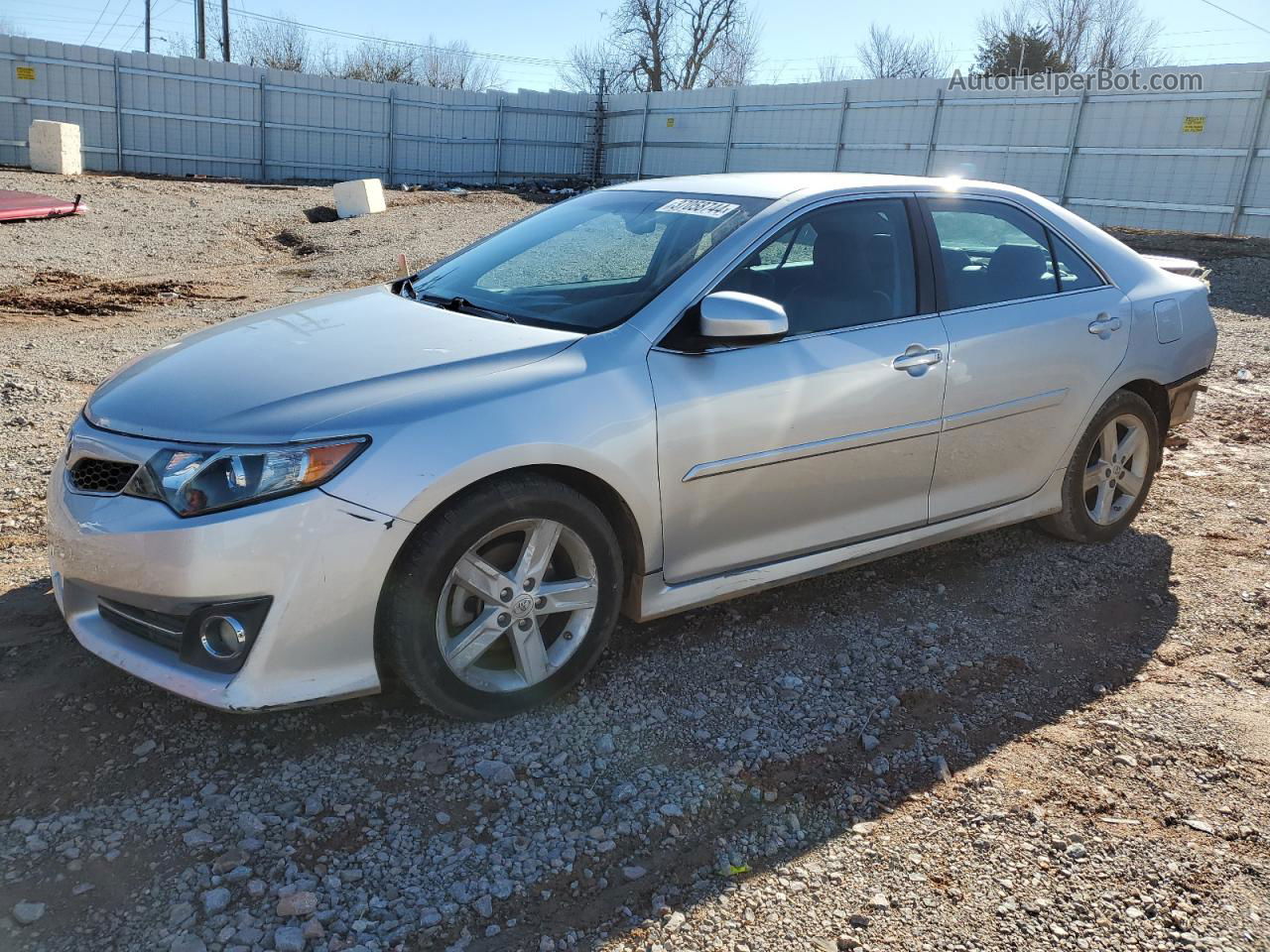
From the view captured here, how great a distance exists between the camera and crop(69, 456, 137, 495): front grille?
2967 millimetres

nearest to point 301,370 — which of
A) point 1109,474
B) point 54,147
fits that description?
point 1109,474

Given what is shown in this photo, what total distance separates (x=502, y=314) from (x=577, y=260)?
0.65 metres

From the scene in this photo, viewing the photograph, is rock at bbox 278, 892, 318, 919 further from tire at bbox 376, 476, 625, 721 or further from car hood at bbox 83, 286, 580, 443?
car hood at bbox 83, 286, 580, 443

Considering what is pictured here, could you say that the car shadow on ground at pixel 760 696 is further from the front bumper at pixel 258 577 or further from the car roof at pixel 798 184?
the car roof at pixel 798 184

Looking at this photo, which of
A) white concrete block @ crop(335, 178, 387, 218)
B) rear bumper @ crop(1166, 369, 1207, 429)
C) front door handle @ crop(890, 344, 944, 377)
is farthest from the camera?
white concrete block @ crop(335, 178, 387, 218)

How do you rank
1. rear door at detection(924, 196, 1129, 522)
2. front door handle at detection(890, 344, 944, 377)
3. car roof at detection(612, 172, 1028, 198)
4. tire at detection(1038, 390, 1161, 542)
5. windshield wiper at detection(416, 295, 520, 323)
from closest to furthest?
windshield wiper at detection(416, 295, 520, 323)
front door handle at detection(890, 344, 944, 377)
car roof at detection(612, 172, 1028, 198)
rear door at detection(924, 196, 1129, 522)
tire at detection(1038, 390, 1161, 542)

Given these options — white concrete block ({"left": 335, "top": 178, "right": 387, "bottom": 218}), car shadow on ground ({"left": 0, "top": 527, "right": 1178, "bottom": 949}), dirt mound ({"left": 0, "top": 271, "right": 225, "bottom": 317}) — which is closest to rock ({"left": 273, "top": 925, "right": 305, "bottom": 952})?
car shadow on ground ({"left": 0, "top": 527, "right": 1178, "bottom": 949})

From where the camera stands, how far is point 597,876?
8.57ft

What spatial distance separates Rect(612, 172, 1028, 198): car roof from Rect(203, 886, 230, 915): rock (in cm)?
288

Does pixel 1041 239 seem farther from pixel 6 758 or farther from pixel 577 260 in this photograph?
pixel 6 758

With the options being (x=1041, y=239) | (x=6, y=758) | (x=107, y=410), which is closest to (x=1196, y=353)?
(x=1041, y=239)

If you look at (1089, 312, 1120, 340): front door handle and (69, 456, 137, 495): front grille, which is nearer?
(69, 456, 137, 495): front grille

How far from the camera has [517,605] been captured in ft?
10.4

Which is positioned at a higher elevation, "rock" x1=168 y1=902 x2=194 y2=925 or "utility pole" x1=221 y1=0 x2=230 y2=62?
"utility pole" x1=221 y1=0 x2=230 y2=62
